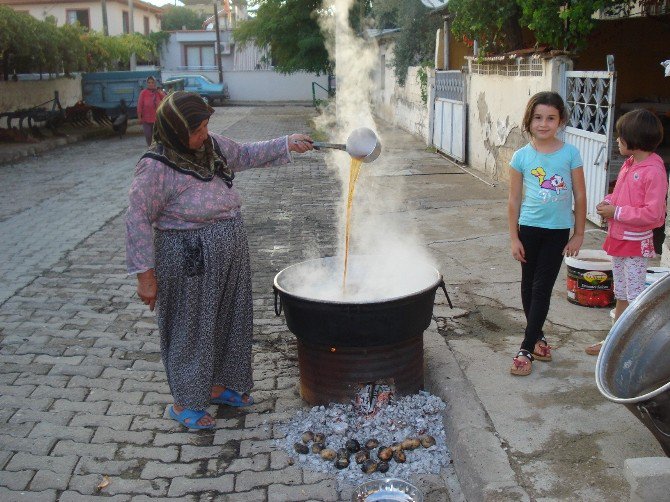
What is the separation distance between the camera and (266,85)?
143ft

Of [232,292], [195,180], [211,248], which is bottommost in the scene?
[232,292]

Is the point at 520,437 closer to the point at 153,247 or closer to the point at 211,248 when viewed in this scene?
the point at 211,248

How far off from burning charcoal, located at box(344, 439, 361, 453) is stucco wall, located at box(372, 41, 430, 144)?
13749mm

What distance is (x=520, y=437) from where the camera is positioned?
3352 millimetres

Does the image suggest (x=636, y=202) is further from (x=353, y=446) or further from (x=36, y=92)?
(x=36, y=92)

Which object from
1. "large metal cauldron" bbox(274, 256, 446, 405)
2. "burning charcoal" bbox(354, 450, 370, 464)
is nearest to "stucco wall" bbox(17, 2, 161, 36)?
"large metal cauldron" bbox(274, 256, 446, 405)

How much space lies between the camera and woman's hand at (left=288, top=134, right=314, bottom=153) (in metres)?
3.90

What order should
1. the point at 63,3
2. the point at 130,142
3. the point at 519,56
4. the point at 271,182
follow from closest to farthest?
the point at 519,56 < the point at 271,182 < the point at 130,142 < the point at 63,3

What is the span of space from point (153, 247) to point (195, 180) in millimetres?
391

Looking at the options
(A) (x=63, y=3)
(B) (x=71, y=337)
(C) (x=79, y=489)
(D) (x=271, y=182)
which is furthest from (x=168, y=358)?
(A) (x=63, y=3)

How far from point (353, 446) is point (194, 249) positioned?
4.20 feet

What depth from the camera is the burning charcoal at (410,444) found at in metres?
3.53

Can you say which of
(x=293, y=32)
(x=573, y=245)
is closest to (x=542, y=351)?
(x=573, y=245)

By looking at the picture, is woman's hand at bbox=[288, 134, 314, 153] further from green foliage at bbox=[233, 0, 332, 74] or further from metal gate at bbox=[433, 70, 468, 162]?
green foliage at bbox=[233, 0, 332, 74]
